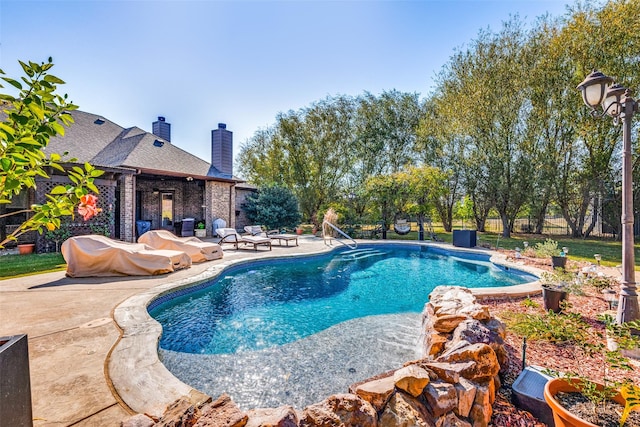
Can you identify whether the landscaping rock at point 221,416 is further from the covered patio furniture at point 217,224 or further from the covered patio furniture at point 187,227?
the covered patio furniture at point 187,227

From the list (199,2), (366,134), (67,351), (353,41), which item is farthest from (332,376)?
(366,134)

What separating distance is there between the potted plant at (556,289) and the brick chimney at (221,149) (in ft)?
47.3

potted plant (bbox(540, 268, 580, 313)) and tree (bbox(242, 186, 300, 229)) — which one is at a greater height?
tree (bbox(242, 186, 300, 229))

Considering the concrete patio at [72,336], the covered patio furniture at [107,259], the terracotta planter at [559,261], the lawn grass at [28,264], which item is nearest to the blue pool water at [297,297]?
the terracotta planter at [559,261]

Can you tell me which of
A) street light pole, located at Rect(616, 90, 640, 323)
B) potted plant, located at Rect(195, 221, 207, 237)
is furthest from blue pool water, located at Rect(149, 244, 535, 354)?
potted plant, located at Rect(195, 221, 207, 237)

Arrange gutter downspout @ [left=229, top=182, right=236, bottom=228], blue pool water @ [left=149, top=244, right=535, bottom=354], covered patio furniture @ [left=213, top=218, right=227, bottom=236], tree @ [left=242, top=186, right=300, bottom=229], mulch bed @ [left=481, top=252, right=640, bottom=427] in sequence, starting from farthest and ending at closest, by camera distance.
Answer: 1. tree @ [left=242, top=186, right=300, bottom=229]
2. gutter downspout @ [left=229, top=182, right=236, bottom=228]
3. covered patio furniture @ [left=213, top=218, right=227, bottom=236]
4. blue pool water @ [left=149, top=244, right=535, bottom=354]
5. mulch bed @ [left=481, top=252, right=640, bottom=427]

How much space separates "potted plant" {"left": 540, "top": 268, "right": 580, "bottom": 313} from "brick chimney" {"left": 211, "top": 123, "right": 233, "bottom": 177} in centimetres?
1443

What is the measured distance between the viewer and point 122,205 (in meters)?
10.9

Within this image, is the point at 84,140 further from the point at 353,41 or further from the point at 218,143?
the point at 353,41

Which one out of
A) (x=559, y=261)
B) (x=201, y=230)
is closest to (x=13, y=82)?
(x=559, y=261)

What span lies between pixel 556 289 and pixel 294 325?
391 centimetres

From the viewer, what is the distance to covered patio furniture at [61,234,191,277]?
240 inches

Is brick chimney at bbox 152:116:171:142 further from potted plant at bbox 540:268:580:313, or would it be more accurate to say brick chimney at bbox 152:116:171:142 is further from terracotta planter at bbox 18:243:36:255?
potted plant at bbox 540:268:580:313

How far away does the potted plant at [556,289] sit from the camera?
4.18m
